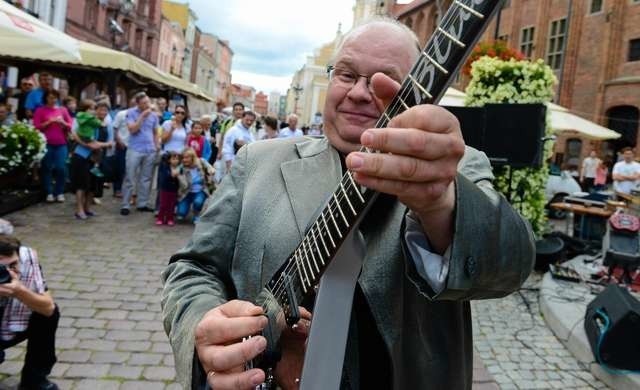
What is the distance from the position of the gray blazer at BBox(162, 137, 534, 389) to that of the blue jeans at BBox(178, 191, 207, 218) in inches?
294

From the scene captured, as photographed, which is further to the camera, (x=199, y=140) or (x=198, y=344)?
(x=199, y=140)

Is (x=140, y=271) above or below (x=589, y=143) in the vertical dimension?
below

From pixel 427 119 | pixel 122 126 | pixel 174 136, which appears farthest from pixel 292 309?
pixel 122 126

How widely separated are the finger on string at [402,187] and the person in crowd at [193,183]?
27.0 ft

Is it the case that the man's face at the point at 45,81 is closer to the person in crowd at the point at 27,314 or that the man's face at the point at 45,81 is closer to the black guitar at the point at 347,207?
the person in crowd at the point at 27,314

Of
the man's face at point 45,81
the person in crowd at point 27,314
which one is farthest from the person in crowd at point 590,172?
the person in crowd at point 27,314

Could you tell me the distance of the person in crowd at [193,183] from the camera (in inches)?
350

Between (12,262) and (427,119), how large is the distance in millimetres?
3299

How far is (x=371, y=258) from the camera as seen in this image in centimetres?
147

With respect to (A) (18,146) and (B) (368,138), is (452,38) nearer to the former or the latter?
(B) (368,138)

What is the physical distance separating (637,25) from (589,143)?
5.63 meters

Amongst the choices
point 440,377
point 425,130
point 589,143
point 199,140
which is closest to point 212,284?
point 440,377

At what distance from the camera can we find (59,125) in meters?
8.92

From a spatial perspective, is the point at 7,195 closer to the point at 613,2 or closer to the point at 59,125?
the point at 59,125
